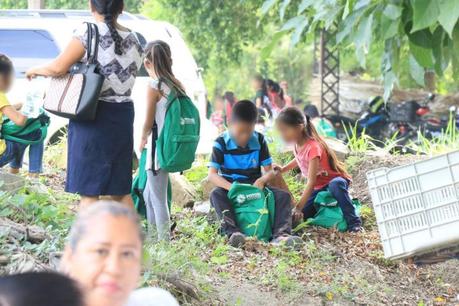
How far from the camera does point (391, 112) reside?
63.0 ft

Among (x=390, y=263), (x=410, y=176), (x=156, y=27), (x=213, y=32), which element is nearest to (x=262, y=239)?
(x=390, y=263)

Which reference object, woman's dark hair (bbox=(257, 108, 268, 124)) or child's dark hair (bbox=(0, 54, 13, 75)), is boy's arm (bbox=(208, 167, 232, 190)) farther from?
woman's dark hair (bbox=(257, 108, 268, 124))

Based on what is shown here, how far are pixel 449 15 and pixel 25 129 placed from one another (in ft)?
14.6

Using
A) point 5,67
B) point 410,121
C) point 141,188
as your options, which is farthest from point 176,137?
point 410,121

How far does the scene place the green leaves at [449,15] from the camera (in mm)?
3873

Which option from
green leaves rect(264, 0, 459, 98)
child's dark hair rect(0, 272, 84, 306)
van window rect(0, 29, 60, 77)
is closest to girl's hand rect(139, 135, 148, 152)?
green leaves rect(264, 0, 459, 98)

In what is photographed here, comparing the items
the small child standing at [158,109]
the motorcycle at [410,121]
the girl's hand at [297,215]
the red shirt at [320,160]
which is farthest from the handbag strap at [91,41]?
the motorcycle at [410,121]

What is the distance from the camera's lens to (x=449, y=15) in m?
3.89

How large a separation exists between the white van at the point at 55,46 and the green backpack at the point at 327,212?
3.25 m

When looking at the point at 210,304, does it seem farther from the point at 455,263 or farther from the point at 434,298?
the point at 455,263

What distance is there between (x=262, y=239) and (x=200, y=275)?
1423 mm

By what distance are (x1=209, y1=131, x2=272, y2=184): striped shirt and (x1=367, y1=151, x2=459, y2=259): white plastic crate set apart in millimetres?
1965

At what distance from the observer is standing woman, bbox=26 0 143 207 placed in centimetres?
602

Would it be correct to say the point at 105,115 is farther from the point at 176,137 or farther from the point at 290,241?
the point at 290,241
